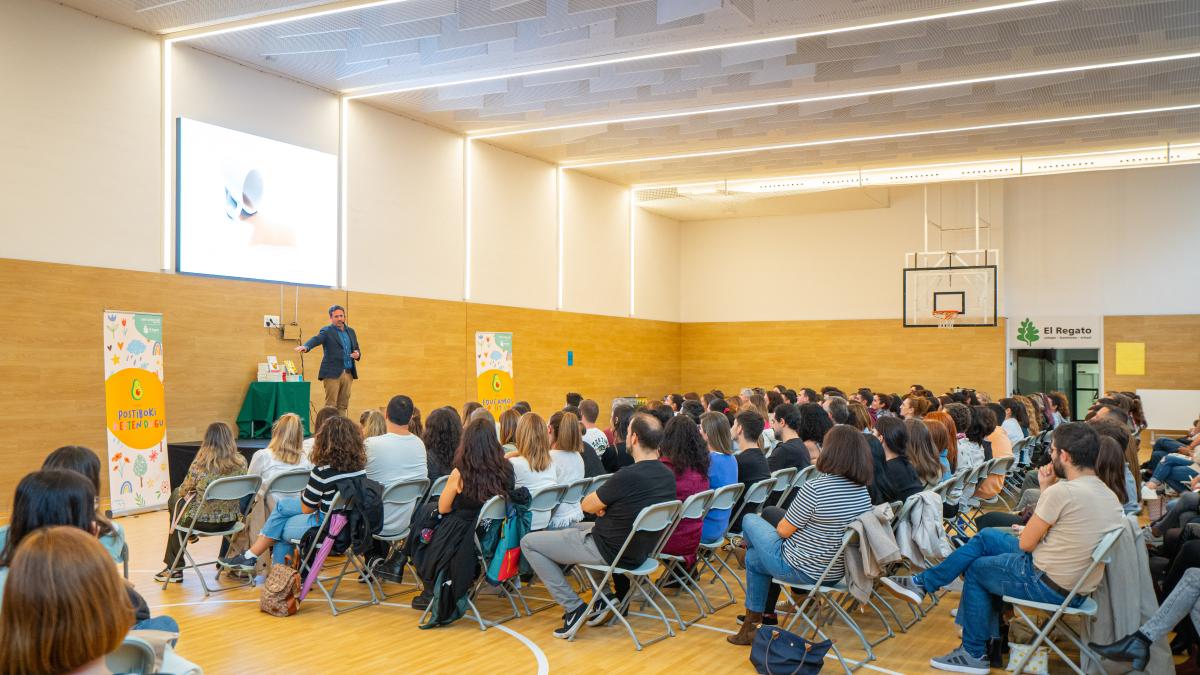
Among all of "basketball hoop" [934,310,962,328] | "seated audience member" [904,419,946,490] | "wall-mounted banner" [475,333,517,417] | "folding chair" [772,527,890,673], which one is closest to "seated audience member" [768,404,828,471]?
"seated audience member" [904,419,946,490]

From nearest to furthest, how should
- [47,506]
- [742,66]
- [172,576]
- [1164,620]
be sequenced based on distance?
[47,506]
[1164,620]
[172,576]
[742,66]

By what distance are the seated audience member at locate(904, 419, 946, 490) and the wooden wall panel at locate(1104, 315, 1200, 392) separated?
14.5 m

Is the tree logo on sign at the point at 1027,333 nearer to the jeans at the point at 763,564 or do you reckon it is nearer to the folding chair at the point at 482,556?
the jeans at the point at 763,564

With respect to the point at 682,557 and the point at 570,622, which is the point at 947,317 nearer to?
the point at 682,557

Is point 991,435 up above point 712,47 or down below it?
below

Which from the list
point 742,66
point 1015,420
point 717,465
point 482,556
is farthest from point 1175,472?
point 482,556

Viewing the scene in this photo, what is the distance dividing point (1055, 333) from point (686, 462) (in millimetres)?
16052

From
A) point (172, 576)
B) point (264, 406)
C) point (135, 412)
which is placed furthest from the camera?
point (264, 406)

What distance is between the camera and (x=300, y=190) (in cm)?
1205

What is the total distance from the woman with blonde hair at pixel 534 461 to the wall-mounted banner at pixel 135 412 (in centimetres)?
565

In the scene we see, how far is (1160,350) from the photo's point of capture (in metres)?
17.9

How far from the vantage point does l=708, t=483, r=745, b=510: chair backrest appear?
5.79m

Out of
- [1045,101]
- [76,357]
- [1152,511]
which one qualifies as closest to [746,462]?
[1152,511]

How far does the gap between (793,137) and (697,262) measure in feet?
25.5
